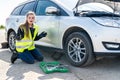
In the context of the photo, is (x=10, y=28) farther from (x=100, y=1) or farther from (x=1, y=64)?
(x=100, y=1)

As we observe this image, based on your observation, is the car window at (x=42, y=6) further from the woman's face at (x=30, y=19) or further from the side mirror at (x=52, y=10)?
the woman's face at (x=30, y=19)

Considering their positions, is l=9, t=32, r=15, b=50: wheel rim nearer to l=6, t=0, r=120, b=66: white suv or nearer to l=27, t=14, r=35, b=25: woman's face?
l=6, t=0, r=120, b=66: white suv

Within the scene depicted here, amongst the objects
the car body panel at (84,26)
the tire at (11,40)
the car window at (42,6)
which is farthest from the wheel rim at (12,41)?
the car window at (42,6)

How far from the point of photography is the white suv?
19.5 ft

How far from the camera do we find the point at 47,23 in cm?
716

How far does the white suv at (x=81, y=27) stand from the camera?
5938mm

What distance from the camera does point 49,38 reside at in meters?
7.18

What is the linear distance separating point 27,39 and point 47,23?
64cm

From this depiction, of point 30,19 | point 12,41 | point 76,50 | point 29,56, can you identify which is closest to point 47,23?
point 30,19

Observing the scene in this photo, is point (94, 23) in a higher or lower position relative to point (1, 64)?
higher

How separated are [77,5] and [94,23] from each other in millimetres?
987

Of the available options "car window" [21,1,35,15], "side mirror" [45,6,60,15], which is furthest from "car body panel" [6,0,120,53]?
"car window" [21,1,35,15]

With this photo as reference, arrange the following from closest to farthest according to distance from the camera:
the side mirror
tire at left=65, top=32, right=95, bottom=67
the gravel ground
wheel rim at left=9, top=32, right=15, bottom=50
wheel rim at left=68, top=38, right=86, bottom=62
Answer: the gravel ground → tire at left=65, top=32, right=95, bottom=67 → wheel rim at left=68, top=38, right=86, bottom=62 → the side mirror → wheel rim at left=9, top=32, right=15, bottom=50

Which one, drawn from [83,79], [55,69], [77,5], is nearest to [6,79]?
[55,69]
